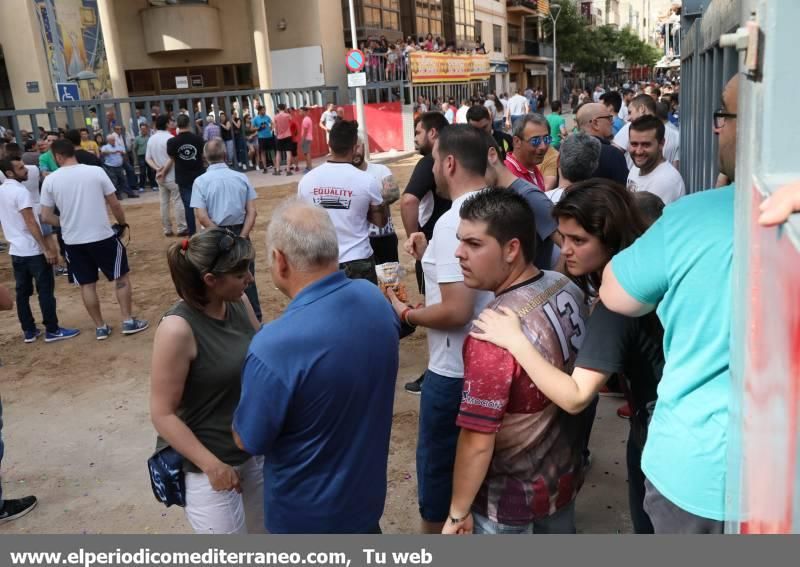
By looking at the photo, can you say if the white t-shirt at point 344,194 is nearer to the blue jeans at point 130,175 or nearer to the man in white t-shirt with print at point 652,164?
the man in white t-shirt with print at point 652,164

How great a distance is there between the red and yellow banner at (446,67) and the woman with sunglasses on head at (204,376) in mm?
22783

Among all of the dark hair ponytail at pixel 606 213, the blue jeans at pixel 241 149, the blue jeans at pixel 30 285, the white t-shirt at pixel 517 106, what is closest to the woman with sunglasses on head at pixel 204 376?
the dark hair ponytail at pixel 606 213

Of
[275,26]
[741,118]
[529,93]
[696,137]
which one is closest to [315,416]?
[741,118]

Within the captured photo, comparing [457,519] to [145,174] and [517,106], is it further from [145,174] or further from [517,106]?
[517,106]

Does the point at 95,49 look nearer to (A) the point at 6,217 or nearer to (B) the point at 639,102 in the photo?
(A) the point at 6,217

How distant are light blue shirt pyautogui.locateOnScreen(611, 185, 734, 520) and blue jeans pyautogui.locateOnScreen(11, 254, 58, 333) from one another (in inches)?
241

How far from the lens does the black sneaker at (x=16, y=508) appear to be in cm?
364

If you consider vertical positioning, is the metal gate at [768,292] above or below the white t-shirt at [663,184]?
above

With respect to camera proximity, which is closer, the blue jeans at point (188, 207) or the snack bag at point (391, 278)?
the snack bag at point (391, 278)

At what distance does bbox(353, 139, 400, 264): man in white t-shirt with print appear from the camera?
4828mm

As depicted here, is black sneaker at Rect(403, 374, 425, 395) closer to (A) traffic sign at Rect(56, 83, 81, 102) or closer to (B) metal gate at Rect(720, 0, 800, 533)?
(B) metal gate at Rect(720, 0, 800, 533)

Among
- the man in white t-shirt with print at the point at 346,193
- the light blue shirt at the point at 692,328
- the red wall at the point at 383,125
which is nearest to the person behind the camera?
the light blue shirt at the point at 692,328

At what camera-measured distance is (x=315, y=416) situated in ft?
6.48

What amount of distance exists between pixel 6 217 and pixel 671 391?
20.6 feet
